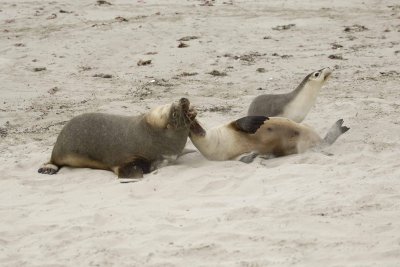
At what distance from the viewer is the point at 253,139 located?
20.0 ft

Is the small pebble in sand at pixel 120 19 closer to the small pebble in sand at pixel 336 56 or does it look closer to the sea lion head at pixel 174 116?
the small pebble in sand at pixel 336 56

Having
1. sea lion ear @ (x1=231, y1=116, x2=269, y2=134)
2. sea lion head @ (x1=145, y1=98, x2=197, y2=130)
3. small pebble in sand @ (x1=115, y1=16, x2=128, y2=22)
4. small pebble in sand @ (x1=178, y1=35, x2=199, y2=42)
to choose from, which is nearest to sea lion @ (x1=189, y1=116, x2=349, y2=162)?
sea lion ear @ (x1=231, y1=116, x2=269, y2=134)

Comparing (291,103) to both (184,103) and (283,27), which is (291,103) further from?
(283,27)

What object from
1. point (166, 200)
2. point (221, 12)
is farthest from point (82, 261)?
point (221, 12)

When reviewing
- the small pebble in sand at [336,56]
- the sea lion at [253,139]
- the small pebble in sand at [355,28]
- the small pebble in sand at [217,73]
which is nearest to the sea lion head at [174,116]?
the sea lion at [253,139]

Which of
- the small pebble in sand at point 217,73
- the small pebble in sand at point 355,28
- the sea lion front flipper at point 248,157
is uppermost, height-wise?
the small pebble in sand at point 355,28

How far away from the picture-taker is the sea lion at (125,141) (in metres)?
5.93

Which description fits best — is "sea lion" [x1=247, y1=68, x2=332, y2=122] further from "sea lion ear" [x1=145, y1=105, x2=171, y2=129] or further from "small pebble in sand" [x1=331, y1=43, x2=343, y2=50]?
"small pebble in sand" [x1=331, y1=43, x2=343, y2=50]

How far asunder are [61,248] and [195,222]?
2.59 feet

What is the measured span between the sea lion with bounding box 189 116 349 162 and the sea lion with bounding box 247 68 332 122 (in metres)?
0.56

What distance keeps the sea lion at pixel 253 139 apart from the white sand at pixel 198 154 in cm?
17

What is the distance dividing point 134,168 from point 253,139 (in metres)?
1.03

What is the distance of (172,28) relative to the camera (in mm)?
11703

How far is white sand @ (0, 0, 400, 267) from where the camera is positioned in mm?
3986
